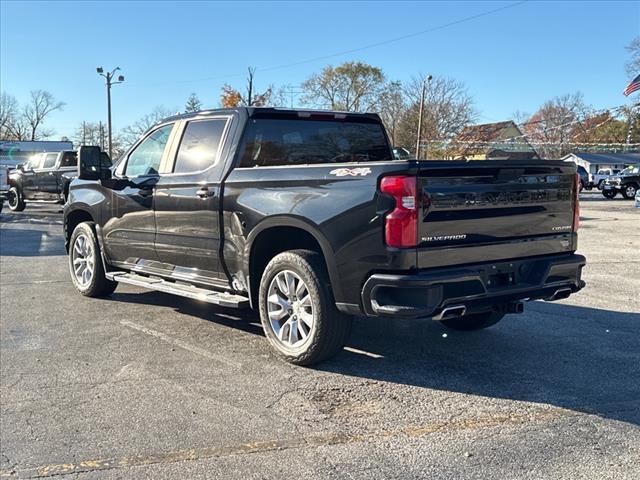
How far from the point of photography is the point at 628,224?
17.1 m

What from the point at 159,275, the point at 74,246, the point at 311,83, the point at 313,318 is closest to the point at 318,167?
the point at 313,318

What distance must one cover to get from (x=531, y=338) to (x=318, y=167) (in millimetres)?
2610

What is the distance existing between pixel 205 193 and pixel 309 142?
3.57 ft

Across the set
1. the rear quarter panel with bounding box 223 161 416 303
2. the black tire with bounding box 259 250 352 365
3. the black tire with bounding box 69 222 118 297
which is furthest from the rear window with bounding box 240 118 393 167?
the black tire with bounding box 69 222 118 297

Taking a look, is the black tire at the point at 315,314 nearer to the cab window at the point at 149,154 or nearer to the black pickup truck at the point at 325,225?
the black pickup truck at the point at 325,225

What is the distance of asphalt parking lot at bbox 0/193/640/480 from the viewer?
3225 mm

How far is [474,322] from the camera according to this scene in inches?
224

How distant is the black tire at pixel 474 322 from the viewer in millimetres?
5617

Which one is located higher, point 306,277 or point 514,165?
point 514,165

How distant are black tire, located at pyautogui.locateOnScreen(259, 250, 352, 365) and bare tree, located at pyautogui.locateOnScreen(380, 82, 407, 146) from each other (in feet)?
120

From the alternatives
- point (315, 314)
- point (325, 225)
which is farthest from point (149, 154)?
point (315, 314)

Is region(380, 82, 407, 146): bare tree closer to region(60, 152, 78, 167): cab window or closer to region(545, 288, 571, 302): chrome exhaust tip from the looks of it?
region(60, 152, 78, 167): cab window

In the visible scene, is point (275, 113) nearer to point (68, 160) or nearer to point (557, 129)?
point (68, 160)

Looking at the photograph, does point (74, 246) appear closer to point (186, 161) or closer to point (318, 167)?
point (186, 161)
